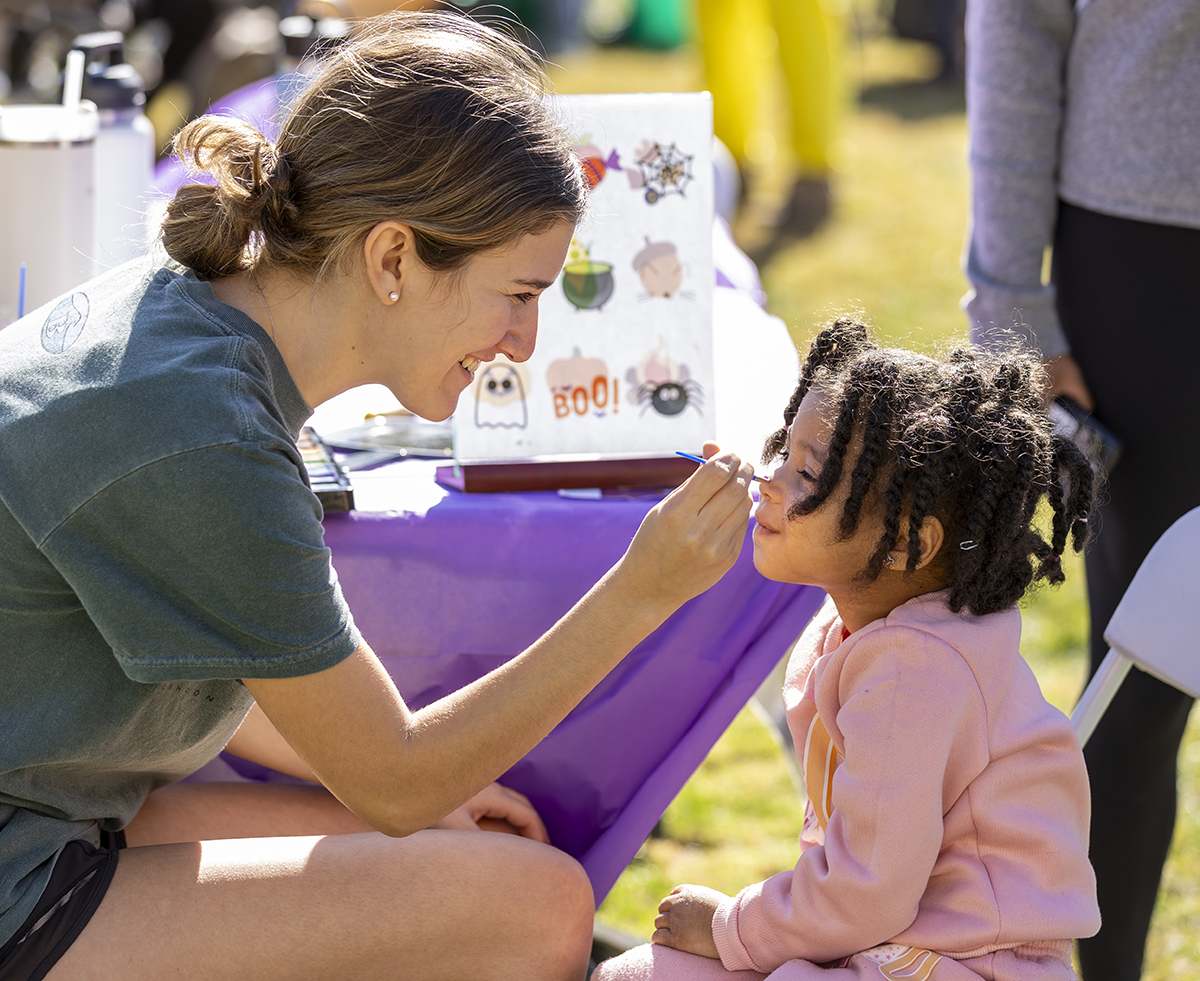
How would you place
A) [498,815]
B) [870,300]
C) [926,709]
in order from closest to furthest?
[926,709] → [498,815] → [870,300]

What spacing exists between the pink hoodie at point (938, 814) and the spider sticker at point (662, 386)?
468 mm

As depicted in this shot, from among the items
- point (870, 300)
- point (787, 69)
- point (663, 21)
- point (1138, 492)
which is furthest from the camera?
point (663, 21)

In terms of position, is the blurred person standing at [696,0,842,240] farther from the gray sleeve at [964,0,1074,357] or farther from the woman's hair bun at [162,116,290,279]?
the woman's hair bun at [162,116,290,279]

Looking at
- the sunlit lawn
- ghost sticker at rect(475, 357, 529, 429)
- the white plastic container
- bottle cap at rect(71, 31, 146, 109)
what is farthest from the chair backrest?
bottle cap at rect(71, 31, 146, 109)

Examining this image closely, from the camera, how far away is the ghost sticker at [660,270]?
1564 millimetres

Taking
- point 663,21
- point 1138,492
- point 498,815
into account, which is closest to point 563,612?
point 498,815

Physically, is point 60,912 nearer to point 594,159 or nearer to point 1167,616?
point 594,159

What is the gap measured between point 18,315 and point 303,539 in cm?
95

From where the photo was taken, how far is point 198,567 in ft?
3.34

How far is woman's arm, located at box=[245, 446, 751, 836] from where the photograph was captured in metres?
1.09

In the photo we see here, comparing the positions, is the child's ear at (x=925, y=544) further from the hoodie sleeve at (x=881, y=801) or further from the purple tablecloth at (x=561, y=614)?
the purple tablecloth at (x=561, y=614)

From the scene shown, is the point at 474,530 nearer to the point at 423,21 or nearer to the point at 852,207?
the point at 423,21

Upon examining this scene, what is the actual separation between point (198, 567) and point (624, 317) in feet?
2.31

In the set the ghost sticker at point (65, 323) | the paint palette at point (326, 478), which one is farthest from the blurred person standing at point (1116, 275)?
the ghost sticker at point (65, 323)
